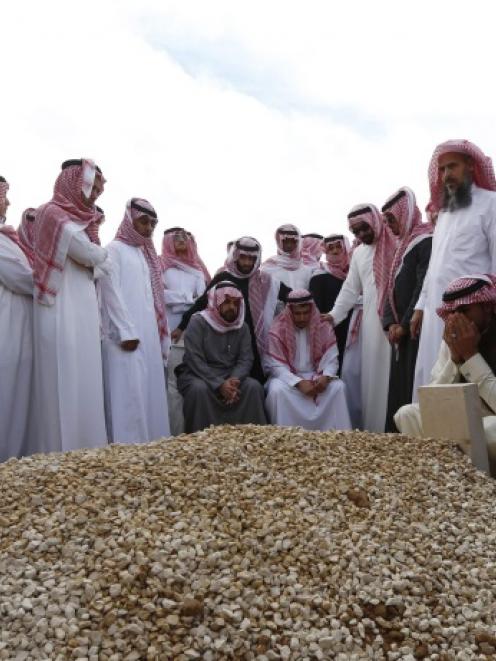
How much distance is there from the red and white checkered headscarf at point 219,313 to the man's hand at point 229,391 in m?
0.60

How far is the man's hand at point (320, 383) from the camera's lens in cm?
588

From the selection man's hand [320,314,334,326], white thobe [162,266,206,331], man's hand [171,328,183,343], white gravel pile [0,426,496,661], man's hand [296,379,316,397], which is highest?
white thobe [162,266,206,331]

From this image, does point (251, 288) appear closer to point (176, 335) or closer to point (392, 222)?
point (176, 335)

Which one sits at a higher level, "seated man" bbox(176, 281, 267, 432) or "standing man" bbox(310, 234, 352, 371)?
"standing man" bbox(310, 234, 352, 371)

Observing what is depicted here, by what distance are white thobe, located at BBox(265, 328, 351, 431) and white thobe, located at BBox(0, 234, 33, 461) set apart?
184 centimetres

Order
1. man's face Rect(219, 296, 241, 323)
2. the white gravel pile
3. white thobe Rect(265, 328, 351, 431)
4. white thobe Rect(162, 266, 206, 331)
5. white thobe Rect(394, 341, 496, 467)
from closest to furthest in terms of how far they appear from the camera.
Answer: the white gravel pile
white thobe Rect(394, 341, 496, 467)
white thobe Rect(265, 328, 351, 431)
man's face Rect(219, 296, 241, 323)
white thobe Rect(162, 266, 206, 331)

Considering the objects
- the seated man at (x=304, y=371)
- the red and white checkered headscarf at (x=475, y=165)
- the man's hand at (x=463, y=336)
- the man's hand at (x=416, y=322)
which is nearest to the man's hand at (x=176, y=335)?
the seated man at (x=304, y=371)

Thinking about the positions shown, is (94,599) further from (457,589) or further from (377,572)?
(457,589)

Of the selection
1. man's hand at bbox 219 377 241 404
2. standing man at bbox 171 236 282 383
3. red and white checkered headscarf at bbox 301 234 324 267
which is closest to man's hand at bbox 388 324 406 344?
man's hand at bbox 219 377 241 404

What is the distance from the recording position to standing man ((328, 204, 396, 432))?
20.1 ft

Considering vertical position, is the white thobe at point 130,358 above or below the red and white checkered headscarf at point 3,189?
below

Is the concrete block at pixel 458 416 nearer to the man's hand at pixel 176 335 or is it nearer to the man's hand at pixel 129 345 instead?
the man's hand at pixel 129 345

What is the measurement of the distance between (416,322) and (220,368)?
164 cm

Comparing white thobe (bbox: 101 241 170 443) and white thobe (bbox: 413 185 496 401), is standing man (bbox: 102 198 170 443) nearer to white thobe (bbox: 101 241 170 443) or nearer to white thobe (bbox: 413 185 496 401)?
white thobe (bbox: 101 241 170 443)
